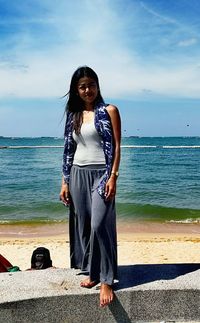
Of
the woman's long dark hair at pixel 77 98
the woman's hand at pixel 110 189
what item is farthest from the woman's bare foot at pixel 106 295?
the woman's long dark hair at pixel 77 98

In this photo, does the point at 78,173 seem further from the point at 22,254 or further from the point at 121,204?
the point at 121,204

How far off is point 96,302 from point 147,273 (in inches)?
18.5

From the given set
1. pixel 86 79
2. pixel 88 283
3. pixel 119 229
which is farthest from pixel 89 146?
pixel 119 229

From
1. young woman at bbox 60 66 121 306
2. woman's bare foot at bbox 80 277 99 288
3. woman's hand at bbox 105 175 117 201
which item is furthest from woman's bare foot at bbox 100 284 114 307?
woman's hand at bbox 105 175 117 201

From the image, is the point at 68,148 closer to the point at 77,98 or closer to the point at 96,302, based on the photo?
the point at 77,98

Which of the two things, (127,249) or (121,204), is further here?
(121,204)

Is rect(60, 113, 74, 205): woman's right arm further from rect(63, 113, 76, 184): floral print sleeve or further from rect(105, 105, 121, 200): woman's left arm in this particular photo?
rect(105, 105, 121, 200): woman's left arm

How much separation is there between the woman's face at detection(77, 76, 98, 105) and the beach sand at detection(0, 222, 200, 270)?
155 inches

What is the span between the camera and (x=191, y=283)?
2.77 metres

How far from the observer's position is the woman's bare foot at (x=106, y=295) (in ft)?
8.67

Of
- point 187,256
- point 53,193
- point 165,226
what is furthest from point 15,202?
point 187,256

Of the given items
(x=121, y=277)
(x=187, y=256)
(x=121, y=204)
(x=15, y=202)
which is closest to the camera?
(x=121, y=277)

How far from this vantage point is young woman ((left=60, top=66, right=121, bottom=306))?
8.77 feet

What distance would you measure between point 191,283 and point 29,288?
105 centimetres
